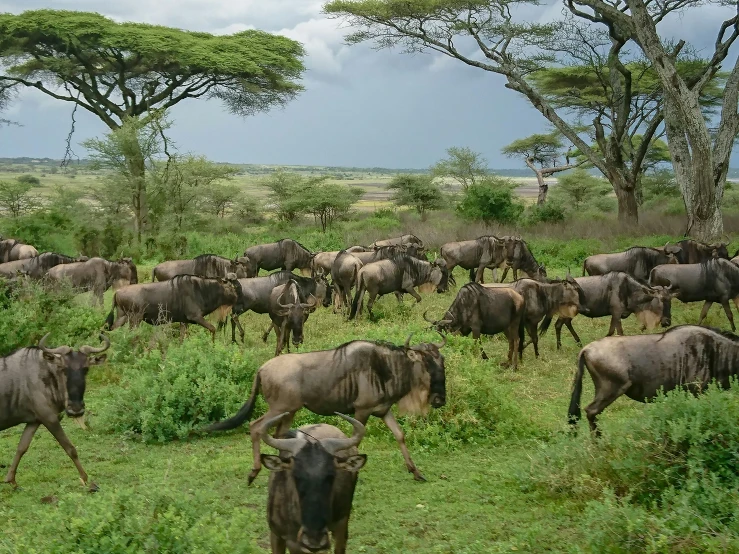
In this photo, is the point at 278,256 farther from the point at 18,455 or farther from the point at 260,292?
the point at 18,455

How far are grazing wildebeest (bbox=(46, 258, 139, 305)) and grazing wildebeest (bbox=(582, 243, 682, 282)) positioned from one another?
871cm

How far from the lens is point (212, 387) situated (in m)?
7.32

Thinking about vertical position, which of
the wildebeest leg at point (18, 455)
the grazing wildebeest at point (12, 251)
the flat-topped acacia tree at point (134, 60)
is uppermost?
the flat-topped acacia tree at point (134, 60)

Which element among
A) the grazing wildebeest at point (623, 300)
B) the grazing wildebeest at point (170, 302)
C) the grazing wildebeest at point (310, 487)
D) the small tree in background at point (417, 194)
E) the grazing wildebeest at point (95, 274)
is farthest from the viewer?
the small tree in background at point (417, 194)

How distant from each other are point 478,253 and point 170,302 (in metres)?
7.81

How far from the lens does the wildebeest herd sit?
13.3 ft

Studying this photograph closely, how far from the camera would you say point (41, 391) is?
591 centimetres

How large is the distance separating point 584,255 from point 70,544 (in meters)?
16.1

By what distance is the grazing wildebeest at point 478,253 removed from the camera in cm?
1562

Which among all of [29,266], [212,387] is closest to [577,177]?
[29,266]

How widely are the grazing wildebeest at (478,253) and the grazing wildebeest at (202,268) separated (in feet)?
15.2

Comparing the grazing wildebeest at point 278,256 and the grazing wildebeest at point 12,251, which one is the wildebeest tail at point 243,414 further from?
the grazing wildebeest at point 12,251

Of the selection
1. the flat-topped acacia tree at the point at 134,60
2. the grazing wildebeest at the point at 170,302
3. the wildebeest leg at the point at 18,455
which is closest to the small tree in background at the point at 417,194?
the flat-topped acacia tree at the point at 134,60

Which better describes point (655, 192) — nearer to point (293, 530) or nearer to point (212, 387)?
point (212, 387)
